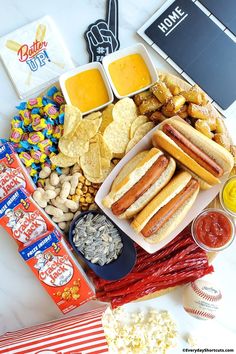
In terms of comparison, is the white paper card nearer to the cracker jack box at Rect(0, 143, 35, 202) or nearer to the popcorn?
the cracker jack box at Rect(0, 143, 35, 202)

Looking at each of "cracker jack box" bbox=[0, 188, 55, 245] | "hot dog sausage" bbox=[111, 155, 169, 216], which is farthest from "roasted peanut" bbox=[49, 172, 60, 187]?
"hot dog sausage" bbox=[111, 155, 169, 216]

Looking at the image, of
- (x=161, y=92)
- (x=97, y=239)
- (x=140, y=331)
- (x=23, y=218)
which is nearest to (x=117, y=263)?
(x=97, y=239)

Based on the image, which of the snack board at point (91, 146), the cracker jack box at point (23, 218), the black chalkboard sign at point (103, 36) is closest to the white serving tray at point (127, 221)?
the snack board at point (91, 146)

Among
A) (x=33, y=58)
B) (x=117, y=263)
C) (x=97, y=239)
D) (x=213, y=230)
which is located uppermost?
(x=33, y=58)

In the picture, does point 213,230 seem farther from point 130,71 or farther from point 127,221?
point 130,71

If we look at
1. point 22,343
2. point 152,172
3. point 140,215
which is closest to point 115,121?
point 152,172

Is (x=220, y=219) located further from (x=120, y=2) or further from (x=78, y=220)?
(x=120, y=2)

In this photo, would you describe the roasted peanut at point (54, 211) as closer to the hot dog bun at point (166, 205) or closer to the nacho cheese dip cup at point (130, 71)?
the hot dog bun at point (166, 205)
